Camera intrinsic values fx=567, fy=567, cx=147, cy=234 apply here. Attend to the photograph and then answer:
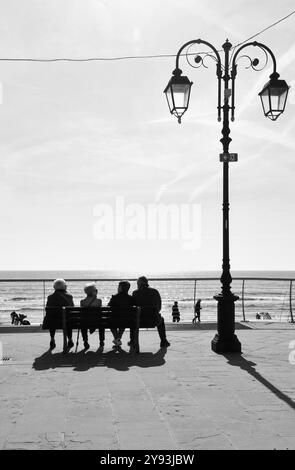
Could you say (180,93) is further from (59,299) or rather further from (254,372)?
(254,372)

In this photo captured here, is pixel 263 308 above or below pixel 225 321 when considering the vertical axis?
below

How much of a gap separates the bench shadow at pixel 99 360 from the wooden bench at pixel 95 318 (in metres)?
0.26

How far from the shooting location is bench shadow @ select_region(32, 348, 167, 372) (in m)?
8.20

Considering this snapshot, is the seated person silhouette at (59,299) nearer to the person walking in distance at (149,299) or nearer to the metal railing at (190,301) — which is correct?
the metal railing at (190,301)

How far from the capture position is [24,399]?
612 centimetres

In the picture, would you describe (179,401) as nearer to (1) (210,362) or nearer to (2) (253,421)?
(2) (253,421)

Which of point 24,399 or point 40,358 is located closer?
point 24,399

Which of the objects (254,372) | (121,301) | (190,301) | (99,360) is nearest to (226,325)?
(254,372)

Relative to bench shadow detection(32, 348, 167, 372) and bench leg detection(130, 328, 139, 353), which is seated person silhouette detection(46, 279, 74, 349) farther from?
bench leg detection(130, 328, 139, 353)

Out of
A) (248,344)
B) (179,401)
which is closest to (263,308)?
(248,344)

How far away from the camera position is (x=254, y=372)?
770cm

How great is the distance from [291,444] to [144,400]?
77.6 inches

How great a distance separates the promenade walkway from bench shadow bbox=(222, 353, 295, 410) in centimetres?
1

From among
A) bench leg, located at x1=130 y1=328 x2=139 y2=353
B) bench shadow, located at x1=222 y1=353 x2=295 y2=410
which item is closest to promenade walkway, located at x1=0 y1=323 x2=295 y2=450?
bench shadow, located at x1=222 y1=353 x2=295 y2=410
